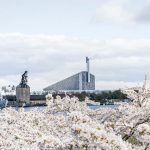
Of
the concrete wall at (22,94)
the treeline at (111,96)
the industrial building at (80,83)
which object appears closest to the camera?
the treeline at (111,96)

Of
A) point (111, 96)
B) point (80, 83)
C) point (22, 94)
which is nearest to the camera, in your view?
point (111, 96)

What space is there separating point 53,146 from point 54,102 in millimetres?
14339

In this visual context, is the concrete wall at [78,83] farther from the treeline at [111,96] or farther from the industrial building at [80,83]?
the treeline at [111,96]

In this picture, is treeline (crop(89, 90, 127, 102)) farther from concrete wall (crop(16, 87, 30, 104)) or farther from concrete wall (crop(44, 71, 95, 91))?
concrete wall (crop(44, 71, 95, 91))

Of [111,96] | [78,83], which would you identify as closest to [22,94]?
[111,96]

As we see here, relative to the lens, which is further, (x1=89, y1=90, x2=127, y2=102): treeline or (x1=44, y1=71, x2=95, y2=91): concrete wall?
(x1=44, y1=71, x2=95, y2=91): concrete wall

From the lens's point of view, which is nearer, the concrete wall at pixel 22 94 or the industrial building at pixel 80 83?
the concrete wall at pixel 22 94

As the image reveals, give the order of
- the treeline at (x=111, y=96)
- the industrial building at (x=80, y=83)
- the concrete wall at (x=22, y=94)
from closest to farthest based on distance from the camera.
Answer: the treeline at (x=111, y=96) → the concrete wall at (x=22, y=94) → the industrial building at (x=80, y=83)

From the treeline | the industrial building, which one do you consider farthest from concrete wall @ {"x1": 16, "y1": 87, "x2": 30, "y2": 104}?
the industrial building

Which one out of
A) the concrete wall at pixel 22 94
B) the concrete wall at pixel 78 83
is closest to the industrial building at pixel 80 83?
the concrete wall at pixel 78 83

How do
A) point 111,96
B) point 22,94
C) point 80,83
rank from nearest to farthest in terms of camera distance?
1. point 111,96
2. point 22,94
3. point 80,83

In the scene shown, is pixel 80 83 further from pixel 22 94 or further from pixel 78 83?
pixel 22 94

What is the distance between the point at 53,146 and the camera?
777cm

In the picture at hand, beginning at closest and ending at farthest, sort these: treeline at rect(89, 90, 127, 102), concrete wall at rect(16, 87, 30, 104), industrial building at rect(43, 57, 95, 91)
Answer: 1. treeline at rect(89, 90, 127, 102)
2. concrete wall at rect(16, 87, 30, 104)
3. industrial building at rect(43, 57, 95, 91)
